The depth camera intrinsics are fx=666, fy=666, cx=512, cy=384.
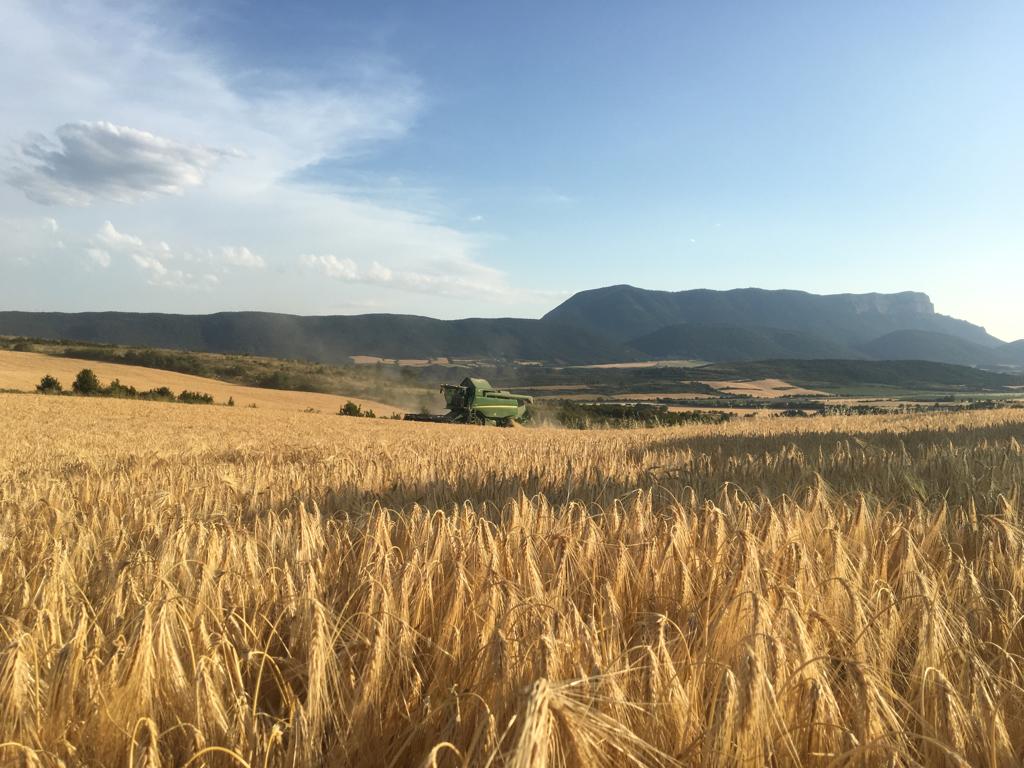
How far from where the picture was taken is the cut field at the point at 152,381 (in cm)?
4384

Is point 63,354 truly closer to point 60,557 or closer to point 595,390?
point 595,390

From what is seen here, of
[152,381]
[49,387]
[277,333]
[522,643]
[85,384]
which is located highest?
[277,333]

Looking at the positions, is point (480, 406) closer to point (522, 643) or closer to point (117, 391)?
point (117, 391)

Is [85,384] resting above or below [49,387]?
above

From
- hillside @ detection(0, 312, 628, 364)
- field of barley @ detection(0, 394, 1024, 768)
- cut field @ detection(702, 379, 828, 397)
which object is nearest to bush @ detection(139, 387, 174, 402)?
field of barley @ detection(0, 394, 1024, 768)

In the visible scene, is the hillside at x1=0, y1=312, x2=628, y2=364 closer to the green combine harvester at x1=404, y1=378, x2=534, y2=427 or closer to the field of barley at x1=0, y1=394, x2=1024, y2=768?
the green combine harvester at x1=404, y1=378, x2=534, y2=427

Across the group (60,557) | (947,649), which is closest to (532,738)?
(947,649)

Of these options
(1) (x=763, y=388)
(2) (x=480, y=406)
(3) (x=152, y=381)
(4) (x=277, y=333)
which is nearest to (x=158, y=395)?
(3) (x=152, y=381)

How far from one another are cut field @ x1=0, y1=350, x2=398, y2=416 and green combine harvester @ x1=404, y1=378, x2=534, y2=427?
358 inches

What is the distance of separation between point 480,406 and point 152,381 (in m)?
28.2

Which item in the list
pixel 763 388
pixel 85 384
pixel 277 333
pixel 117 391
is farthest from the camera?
pixel 277 333

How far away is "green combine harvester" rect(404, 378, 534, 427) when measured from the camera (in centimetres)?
3797

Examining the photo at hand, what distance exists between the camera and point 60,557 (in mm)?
2641

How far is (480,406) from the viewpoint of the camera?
38188 millimetres
